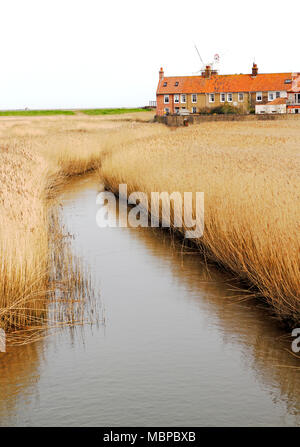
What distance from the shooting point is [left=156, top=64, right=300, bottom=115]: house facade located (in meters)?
61.0

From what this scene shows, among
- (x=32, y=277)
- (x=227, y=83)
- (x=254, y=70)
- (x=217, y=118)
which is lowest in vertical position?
(x=32, y=277)

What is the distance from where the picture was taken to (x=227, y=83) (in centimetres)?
6256

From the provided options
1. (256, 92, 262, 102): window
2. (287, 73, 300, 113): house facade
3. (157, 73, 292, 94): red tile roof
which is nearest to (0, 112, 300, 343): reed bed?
(287, 73, 300, 113): house facade

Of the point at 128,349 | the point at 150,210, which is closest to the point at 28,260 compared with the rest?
the point at 128,349

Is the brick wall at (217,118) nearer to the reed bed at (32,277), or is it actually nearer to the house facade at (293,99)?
the house facade at (293,99)

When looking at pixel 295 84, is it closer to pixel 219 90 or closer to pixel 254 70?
pixel 254 70

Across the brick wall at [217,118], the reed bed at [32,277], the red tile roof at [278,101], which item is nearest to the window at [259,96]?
the red tile roof at [278,101]

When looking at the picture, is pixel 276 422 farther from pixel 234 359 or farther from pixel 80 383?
pixel 80 383

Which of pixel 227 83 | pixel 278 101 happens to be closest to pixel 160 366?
pixel 278 101

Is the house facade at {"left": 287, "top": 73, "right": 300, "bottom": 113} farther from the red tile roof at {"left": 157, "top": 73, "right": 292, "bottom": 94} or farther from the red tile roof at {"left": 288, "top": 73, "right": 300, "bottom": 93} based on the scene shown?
the red tile roof at {"left": 157, "top": 73, "right": 292, "bottom": 94}

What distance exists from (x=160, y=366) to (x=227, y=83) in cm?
5922

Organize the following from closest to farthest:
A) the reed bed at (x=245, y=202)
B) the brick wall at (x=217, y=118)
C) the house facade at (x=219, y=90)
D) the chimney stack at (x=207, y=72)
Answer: the reed bed at (x=245, y=202) → the brick wall at (x=217, y=118) → the house facade at (x=219, y=90) → the chimney stack at (x=207, y=72)

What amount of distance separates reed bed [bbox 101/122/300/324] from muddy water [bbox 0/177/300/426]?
1.60ft

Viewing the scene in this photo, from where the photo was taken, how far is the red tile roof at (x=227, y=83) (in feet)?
201
